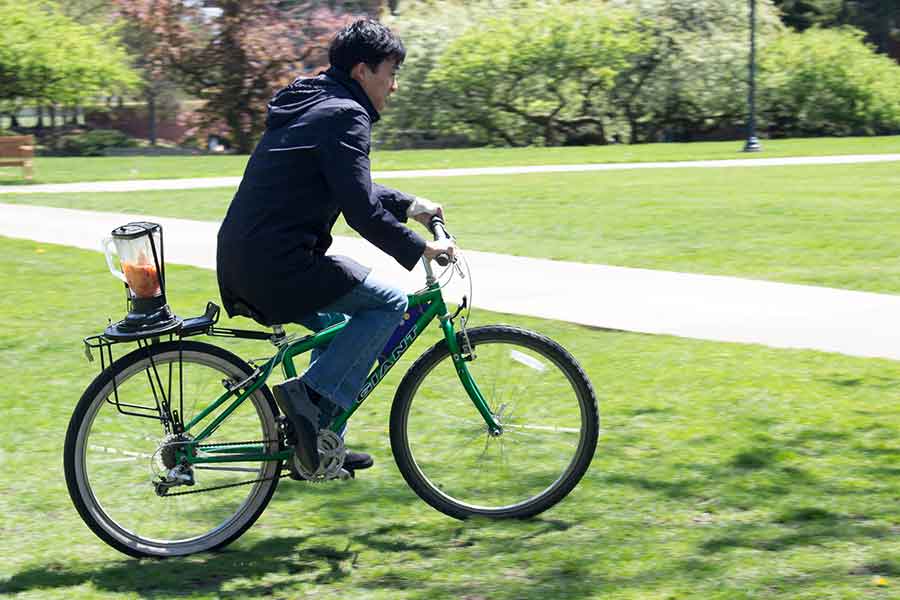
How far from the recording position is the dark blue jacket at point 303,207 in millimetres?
4453

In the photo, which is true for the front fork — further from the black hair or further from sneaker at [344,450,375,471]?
the black hair

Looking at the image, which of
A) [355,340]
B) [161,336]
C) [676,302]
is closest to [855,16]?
[676,302]

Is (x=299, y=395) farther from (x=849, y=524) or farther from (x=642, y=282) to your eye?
(x=642, y=282)

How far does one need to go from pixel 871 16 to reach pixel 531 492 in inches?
2061

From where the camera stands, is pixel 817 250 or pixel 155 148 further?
pixel 155 148

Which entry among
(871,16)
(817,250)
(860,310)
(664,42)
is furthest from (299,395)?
(871,16)

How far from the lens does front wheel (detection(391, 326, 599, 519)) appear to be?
494cm

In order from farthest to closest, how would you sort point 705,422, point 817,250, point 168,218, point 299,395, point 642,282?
point 168,218
point 817,250
point 642,282
point 705,422
point 299,395

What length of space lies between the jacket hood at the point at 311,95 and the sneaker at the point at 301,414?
0.88 meters

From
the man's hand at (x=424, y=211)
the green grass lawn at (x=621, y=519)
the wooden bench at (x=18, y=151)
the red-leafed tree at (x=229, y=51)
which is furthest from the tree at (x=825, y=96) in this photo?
the man's hand at (x=424, y=211)

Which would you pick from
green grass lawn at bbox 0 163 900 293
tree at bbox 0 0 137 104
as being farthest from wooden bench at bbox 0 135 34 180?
tree at bbox 0 0 137 104

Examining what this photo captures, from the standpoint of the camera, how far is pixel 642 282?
412 inches

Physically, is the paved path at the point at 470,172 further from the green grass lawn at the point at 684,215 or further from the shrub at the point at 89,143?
the shrub at the point at 89,143

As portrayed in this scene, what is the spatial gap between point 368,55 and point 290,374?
114 centimetres
